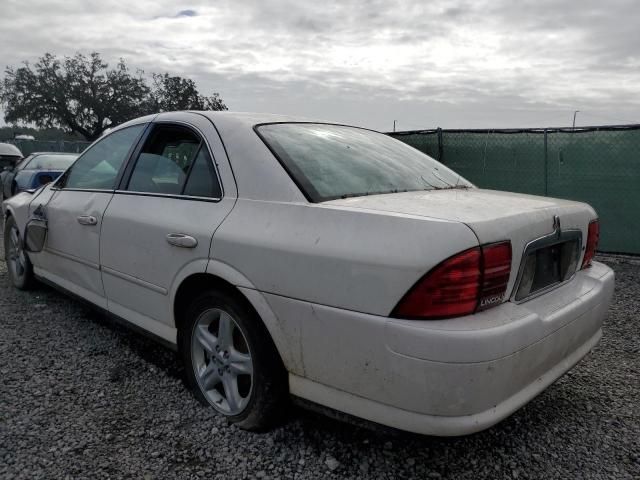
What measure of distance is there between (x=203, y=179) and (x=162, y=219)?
317 mm

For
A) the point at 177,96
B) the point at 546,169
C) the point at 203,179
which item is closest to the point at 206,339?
the point at 203,179

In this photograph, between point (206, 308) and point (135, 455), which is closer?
point (135, 455)

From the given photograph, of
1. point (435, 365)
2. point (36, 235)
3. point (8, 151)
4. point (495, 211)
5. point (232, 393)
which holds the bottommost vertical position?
point (232, 393)

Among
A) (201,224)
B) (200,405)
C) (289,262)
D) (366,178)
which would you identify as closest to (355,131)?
(366,178)

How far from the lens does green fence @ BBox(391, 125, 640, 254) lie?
6258mm

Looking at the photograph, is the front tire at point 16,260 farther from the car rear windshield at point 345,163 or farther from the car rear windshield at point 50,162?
the car rear windshield at point 50,162

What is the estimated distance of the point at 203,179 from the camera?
2.62 meters

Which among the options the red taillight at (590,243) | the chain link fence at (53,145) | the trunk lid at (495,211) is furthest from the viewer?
the chain link fence at (53,145)

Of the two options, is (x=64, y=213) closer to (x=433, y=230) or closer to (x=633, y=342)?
(x=433, y=230)

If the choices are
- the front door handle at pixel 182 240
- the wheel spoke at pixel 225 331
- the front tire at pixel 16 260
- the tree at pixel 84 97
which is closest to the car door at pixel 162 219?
the front door handle at pixel 182 240

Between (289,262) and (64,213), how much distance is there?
91.7 inches

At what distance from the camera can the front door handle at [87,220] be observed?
323 centimetres

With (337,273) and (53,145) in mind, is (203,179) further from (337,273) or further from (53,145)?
(53,145)

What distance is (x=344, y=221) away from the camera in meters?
1.96
